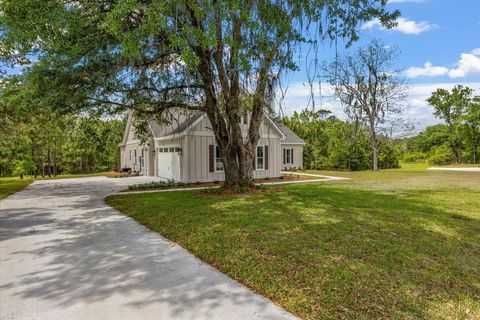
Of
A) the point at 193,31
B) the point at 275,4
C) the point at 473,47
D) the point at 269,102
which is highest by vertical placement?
the point at 473,47

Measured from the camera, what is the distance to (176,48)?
6.90 meters

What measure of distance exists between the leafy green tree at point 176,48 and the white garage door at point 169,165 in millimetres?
4516

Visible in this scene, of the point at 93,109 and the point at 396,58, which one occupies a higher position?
the point at 396,58

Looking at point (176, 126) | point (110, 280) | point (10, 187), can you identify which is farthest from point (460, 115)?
point (10, 187)

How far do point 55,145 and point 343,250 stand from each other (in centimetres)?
2687

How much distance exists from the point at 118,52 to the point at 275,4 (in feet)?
17.7

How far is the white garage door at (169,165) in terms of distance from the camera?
16.5m

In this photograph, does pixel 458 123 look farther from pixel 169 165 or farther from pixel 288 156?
pixel 169 165

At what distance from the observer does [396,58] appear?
24.5 meters

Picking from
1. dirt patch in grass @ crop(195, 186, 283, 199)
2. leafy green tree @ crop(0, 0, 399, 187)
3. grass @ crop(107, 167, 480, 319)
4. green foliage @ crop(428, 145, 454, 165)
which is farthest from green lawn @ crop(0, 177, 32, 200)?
green foliage @ crop(428, 145, 454, 165)

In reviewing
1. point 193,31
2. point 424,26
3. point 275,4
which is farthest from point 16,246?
point 424,26

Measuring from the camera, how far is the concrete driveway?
306cm

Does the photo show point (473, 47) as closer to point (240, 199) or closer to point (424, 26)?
point (424, 26)

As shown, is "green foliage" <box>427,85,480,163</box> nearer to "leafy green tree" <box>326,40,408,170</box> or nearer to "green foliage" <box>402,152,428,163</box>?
"green foliage" <box>402,152,428,163</box>
